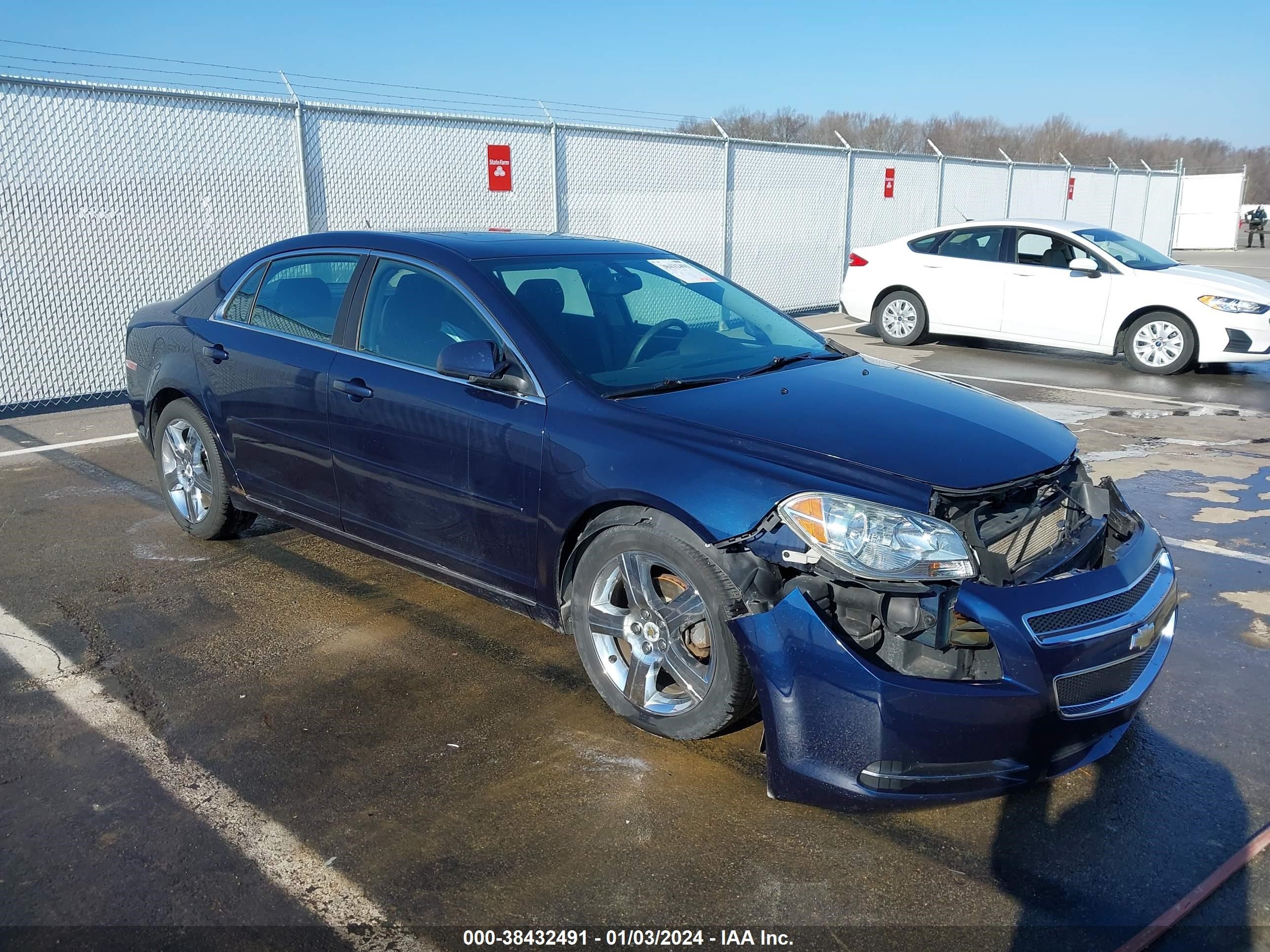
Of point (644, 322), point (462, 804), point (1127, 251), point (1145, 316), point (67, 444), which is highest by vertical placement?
point (644, 322)

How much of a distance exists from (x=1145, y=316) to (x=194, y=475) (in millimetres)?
9571

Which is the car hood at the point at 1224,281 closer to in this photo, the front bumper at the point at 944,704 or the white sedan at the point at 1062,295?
the white sedan at the point at 1062,295

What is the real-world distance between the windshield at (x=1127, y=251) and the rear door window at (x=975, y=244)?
87cm

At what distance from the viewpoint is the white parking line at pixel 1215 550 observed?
5277 millimetres

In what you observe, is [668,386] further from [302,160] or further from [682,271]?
[302,160]

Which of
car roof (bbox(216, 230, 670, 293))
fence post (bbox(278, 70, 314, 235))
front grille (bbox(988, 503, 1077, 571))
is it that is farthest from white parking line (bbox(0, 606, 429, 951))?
fence post (bbox(278, 70, 314, 235))

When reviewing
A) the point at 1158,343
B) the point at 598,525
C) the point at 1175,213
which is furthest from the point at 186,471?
the point at 1175,213

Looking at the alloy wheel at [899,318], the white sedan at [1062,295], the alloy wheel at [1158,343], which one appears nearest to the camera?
the white sedan at [1062,295]

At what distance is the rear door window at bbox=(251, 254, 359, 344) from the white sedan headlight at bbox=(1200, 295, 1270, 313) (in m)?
9.27

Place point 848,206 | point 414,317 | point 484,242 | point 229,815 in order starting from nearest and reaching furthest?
point 229,815, point 414,317, point 484,242, point 848,206

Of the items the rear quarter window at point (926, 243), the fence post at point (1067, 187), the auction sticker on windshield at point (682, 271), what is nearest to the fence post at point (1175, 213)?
the fence post at point (1067, 187)

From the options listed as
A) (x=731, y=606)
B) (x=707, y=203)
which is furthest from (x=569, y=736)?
(x=707, y=203)

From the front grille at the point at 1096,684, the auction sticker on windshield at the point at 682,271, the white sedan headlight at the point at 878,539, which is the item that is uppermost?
the auction sticker on windshield at the point at 682,271

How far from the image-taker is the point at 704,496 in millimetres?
3139
